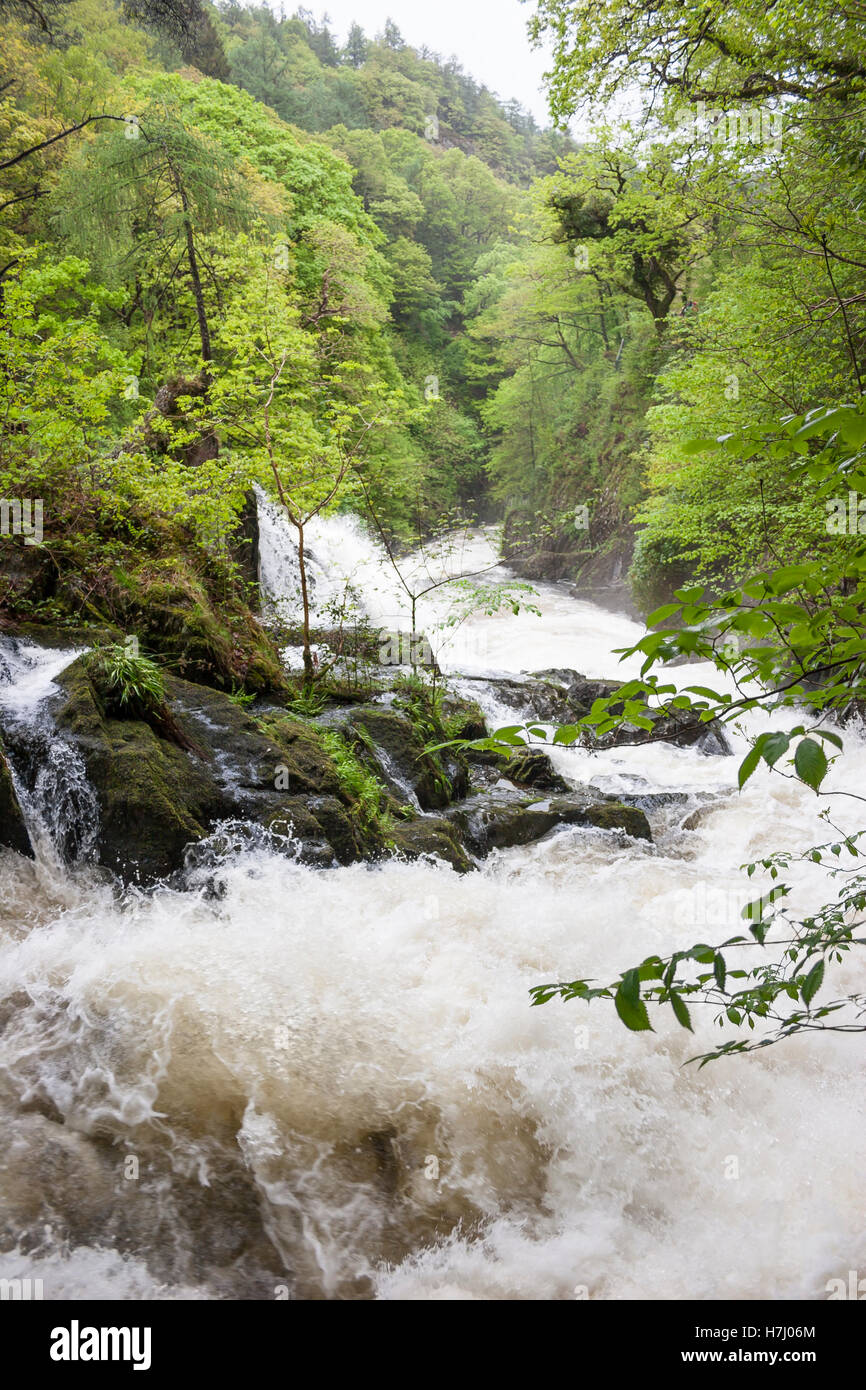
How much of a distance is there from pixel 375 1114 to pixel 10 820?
2.87 meters

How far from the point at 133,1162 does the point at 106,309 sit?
1780 cm

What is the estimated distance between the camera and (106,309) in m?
15.7

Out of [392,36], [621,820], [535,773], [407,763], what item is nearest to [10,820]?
[407,763]

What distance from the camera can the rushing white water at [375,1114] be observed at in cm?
256

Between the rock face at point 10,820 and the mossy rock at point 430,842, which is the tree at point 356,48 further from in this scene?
the rock face at point 10,820

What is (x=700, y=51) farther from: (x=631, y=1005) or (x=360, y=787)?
(x=631, y=1005)

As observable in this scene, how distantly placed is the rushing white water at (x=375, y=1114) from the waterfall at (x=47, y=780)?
217 millimetres

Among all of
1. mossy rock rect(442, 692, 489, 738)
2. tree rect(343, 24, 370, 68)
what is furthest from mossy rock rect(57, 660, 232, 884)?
tree rect(343, 24, 370, 68)

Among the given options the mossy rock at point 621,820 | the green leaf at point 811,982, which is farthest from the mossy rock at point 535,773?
the green leaf at point 811,982

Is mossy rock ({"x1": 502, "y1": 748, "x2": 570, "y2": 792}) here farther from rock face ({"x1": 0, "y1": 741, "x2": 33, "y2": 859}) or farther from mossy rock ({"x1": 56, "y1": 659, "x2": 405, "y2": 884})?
rock face ({"x1": 0, "y1": 741, "x2": 33, "y2": 859})

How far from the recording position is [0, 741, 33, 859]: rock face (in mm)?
4301
